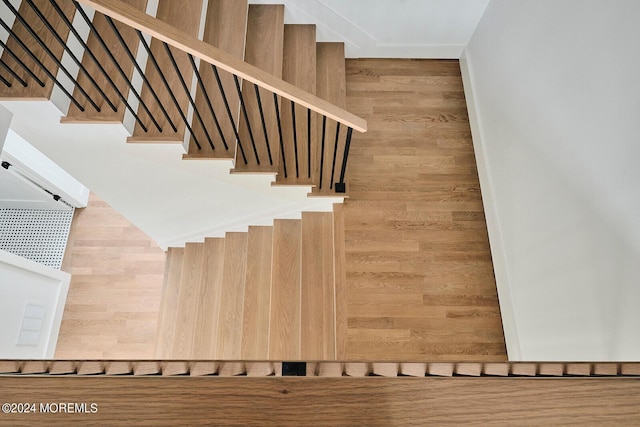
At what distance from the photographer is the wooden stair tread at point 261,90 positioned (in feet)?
8.54

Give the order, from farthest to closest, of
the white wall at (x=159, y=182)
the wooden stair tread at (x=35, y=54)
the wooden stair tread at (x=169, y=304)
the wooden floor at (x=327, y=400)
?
the wooden stair tread at (x=169, y=304) → the white wall at (x=159, y=182) → the wooden stair tread at (x=35, y=54) → the wooden floor at (x=327, y=400)

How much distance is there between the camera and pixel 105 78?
2139 mm

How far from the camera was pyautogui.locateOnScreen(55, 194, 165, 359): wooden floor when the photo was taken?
155 inches

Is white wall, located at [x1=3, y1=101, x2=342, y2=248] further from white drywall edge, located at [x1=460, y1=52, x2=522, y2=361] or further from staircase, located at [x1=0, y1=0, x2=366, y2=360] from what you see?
white drywall edge, located at [x1=460, y1=52, x2=522, y2=361]

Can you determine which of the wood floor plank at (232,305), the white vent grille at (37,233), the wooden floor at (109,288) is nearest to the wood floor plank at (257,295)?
the wood floor plank at (232,305)

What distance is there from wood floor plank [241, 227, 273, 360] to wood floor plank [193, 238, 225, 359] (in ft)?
1.02

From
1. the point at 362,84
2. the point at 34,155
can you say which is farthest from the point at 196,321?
the point at 362,84

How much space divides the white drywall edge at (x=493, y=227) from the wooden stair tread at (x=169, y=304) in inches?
105

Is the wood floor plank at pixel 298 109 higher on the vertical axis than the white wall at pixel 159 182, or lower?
higher

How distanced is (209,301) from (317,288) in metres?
1.07

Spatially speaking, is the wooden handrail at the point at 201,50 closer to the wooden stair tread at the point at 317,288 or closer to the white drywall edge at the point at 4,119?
the white drywall edge at the point at 4,119

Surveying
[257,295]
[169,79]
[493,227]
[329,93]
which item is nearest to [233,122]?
[169,79]

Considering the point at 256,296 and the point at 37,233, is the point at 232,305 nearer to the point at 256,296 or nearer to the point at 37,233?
the point at 256,296

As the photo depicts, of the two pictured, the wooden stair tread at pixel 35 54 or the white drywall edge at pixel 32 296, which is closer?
→ the wooden stair tread at pixel 35 54
